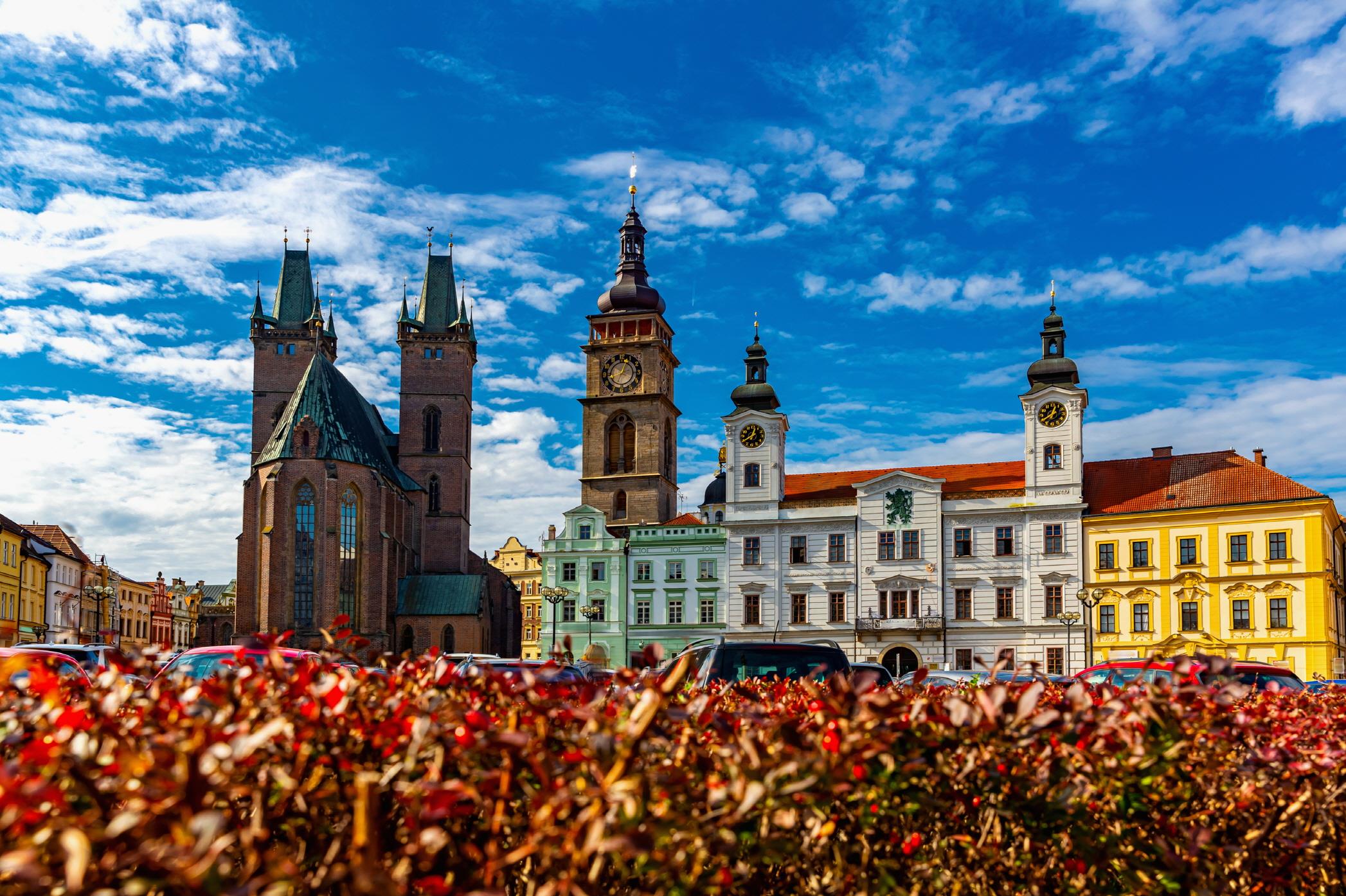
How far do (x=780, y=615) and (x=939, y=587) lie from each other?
7630 mm

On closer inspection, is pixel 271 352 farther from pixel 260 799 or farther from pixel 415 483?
pixel 260 799

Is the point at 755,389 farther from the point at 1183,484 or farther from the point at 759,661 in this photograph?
the point at 759,661

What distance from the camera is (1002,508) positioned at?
53812 millimetres

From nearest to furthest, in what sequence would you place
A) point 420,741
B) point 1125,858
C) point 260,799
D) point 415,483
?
point 260,799
point 420,741
point 1125,858
point 415,483

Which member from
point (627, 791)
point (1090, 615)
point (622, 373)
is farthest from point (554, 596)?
point (627, 791)

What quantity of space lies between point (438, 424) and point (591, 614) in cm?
3035

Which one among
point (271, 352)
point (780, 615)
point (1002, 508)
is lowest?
point (780, 615)

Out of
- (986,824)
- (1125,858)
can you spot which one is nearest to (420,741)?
(986,824)

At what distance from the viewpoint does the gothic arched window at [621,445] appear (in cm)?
7081

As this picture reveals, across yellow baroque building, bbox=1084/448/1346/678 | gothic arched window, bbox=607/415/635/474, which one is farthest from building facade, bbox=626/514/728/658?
yellow baroque building, bbox=1084/448/1346/678

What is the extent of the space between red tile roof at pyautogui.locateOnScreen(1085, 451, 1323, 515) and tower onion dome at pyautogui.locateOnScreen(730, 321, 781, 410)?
51.3ft

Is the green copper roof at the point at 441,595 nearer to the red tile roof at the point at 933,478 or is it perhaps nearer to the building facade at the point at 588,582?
the building facade at the point at 588,582

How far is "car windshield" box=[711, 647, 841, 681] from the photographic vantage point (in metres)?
15.5

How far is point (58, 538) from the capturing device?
74938mm
